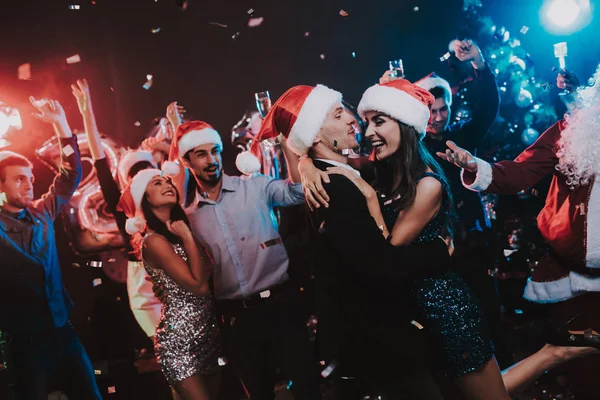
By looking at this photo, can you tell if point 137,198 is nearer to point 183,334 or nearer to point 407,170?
point 183,334

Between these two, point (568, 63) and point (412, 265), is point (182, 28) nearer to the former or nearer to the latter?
point (412, 265)

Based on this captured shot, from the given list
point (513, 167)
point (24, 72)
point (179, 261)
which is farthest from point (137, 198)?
point (513, 167)

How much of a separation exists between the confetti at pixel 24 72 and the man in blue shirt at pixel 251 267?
6.68 feet

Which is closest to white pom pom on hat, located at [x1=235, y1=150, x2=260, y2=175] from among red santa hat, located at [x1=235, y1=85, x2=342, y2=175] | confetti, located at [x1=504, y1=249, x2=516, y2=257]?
red santa hat, located at [x1=235, y1=85, x2=342, y2=175]

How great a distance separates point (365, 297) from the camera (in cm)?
243

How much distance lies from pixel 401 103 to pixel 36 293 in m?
3.32

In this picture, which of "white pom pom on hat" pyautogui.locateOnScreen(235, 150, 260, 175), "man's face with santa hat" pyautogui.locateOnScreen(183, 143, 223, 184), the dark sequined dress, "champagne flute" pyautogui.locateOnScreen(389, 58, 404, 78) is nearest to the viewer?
the dark sequined dress

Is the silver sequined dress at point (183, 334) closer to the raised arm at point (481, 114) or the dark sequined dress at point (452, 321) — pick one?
the dark sequined dress at point (452, 321)

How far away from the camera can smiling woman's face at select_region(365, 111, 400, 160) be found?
2795mm

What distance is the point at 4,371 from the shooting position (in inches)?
153

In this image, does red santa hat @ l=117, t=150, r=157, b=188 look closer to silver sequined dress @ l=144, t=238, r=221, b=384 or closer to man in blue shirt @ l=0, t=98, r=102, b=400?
man in blue shirt @ l=0, t=98, r=102, b=400

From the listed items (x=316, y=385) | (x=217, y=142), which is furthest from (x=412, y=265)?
(x=217, y=142)

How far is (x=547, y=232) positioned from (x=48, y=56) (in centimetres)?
489

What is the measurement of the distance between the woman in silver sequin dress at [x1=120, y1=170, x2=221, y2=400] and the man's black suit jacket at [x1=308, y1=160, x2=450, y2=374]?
1.21 m
